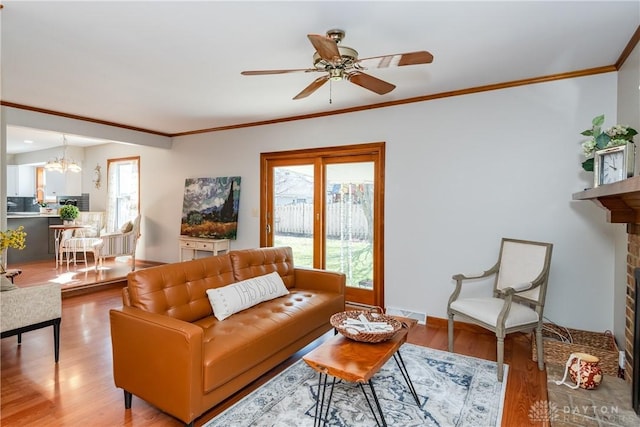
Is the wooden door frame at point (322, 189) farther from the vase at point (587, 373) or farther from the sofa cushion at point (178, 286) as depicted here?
the vase at point (587, 373)

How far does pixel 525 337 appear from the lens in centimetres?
331

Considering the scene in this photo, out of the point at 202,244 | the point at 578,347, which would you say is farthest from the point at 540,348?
the point at 202,244

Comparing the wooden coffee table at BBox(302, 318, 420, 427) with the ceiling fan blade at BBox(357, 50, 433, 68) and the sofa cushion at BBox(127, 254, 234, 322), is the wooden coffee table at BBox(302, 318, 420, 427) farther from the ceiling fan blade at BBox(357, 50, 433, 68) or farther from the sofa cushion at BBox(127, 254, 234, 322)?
the ceiling fan blade at BBox(357, 50, 433, 68)

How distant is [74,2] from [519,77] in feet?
11.7

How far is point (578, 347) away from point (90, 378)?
3.75 m

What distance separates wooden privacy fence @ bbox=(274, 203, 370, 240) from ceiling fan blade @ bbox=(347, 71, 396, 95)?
1948 millimetres

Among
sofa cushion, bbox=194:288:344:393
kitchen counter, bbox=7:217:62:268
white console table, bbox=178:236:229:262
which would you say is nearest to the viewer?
sofa cushion, bbox=194:288:344:393

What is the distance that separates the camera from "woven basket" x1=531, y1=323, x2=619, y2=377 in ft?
8.27

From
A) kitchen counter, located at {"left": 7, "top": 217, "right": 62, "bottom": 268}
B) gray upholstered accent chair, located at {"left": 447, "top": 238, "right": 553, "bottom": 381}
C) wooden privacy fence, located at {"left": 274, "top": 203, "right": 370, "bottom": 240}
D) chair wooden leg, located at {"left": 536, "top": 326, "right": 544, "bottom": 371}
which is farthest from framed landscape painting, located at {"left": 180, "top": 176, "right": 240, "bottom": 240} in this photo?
chair wooden leg, located at {"left": 536, "top": 326, "right": 544, "bottom": 371}

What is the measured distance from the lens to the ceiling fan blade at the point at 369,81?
95.8 inches

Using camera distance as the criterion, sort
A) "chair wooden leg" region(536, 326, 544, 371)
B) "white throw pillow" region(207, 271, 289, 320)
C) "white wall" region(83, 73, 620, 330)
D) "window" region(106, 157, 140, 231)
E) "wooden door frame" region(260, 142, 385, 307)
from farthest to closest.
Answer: "window" region(106, 157, 140, 231), "wooden door frame" region(260, 142, 385, 307), "white wall" region(83, 73, 620, 330), "chair wooden leg" region(536, 326, 544, 371), "white throw pillow" region(207, 271, 289, 320)

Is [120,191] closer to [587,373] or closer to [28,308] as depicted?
[28,308]

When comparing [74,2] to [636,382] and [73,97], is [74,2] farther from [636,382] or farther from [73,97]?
[636,382]

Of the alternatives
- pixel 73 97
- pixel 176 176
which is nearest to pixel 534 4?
pixel 73 97
